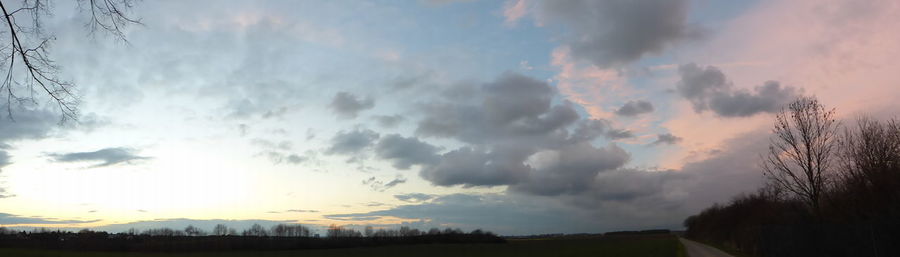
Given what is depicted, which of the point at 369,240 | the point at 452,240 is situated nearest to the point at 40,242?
the point at 369,240

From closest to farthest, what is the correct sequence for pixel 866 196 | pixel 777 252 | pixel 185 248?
pixel 866 196 < pixel 777 252 < pixel 185 248

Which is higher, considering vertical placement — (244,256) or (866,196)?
(866,196)

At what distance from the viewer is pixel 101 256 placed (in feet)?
246

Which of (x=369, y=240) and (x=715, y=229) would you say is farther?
(x=369, y=240)

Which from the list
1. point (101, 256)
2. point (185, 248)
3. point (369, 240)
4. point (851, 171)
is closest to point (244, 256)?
point (101, 256)

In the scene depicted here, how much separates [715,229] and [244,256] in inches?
3136

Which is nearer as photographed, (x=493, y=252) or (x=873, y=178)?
(x=873, y=178)

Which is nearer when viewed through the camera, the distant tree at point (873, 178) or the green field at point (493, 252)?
the distant tree at point (873, 178)

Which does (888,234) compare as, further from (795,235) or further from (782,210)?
(782,210)

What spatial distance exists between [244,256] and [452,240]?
94689mm

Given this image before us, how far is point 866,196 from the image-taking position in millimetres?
27547

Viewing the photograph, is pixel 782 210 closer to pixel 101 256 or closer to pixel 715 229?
pixel 715 229

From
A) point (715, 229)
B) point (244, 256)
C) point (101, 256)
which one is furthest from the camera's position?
point (715, 229)

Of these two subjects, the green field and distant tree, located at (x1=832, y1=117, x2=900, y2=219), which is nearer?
distant tree, located at (x1=832, y1=117, x2=900, y2=219)
